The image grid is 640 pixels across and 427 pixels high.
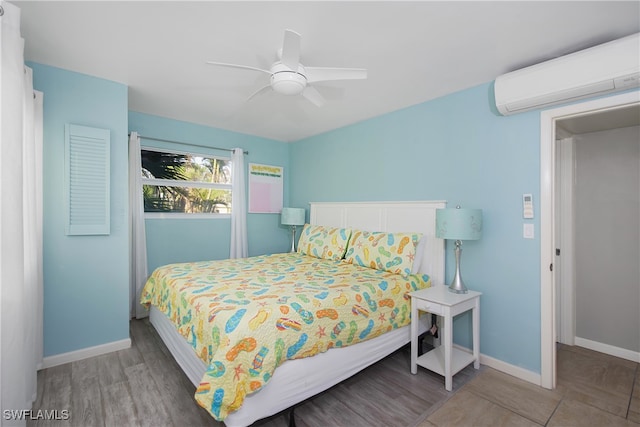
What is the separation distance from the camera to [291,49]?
5.74 feet

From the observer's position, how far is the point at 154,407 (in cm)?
194

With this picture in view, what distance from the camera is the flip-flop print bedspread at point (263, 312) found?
4.95 feet

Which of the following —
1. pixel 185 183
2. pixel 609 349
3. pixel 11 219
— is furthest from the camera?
pixel 185 183

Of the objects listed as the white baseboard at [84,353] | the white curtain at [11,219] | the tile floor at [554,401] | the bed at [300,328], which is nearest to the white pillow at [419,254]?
the bed at [300,328]

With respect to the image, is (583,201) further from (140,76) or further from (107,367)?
(107,367)

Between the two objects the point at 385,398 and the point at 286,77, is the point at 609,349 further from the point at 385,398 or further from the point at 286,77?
the point at 286,77

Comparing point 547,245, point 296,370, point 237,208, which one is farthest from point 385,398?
point 237,208

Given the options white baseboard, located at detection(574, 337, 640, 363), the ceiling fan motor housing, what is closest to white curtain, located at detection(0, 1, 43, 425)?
the ceiling fan motor housing

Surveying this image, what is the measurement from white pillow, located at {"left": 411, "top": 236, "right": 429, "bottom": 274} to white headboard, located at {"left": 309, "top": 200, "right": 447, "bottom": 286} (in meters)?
0.07

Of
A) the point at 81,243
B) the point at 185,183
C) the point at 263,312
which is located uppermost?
Result: the point at 185,183

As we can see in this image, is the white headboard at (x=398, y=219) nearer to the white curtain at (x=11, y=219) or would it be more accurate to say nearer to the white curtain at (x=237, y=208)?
the white curtain at (x=237, y=208)

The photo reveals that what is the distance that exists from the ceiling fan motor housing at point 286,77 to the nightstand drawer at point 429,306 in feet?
6.30

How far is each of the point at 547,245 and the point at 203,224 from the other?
386cm

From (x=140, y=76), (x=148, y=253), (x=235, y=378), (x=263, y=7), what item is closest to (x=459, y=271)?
(x=235, y=378)
